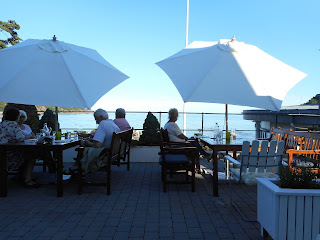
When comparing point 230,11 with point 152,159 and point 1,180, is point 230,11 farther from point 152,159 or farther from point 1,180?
point 1,180

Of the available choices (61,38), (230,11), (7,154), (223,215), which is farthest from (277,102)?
(230,11)

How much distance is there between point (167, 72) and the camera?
15.3ft

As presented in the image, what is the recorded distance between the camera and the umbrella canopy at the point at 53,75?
4145mm

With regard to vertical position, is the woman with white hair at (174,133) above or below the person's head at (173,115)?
below

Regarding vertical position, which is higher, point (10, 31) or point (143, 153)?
point (10, 31)

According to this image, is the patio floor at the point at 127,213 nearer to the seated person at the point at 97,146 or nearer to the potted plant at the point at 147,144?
the seated person at the point at 97,146

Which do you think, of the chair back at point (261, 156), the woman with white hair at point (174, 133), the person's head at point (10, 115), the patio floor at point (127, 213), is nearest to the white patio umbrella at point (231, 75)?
the chair back at point (261, 156)

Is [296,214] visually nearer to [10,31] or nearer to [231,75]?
[231,75]

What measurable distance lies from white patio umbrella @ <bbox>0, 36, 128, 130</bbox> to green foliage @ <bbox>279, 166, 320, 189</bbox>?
103 inches

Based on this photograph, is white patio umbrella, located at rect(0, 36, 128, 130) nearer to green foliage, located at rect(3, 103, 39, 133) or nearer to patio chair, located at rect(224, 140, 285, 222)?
patio chair, located at rect(224, 140, 285, 222)

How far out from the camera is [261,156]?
→ 390 cm

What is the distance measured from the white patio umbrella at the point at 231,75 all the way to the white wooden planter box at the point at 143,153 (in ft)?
9.89

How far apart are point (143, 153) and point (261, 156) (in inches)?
154

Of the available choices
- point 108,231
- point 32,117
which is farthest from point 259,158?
point 32,117
